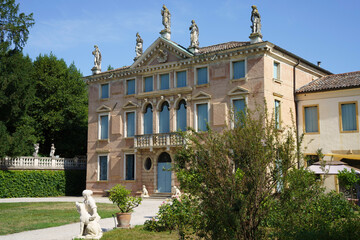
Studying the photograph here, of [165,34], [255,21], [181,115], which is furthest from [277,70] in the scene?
[165,34]

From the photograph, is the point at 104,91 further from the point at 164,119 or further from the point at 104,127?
the point at 164,119

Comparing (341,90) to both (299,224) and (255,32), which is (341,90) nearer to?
(255,32)

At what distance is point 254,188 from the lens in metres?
7.59

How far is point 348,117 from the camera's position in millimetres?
24844

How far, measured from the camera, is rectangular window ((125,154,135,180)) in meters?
29.9

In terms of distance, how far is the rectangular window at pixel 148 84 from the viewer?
97.9 feet

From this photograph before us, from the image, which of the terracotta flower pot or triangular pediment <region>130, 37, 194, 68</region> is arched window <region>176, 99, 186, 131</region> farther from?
the terracotta flower pot

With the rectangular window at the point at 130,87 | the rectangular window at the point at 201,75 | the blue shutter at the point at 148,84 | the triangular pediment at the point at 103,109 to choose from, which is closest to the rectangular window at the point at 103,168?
the triangular pediment at the point at 103,109

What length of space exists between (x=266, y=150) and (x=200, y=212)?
5.99 feet

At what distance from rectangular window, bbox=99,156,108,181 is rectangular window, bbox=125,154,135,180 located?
6.93 feet

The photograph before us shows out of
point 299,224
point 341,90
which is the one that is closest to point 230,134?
point 299,224

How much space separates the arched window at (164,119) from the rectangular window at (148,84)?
5.56ft

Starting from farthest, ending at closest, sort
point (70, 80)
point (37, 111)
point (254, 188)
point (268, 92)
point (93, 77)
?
point (70, 80), point (37, 111), point (93, 77), point (268, 92), point (254, 188)

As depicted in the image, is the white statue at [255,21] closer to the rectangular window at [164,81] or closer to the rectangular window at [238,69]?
the rectangular window at [238,69]
